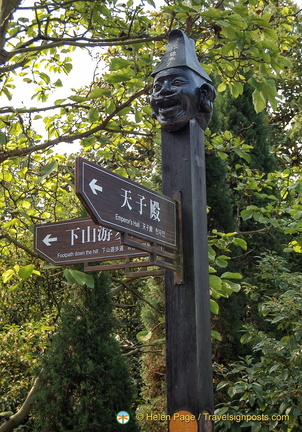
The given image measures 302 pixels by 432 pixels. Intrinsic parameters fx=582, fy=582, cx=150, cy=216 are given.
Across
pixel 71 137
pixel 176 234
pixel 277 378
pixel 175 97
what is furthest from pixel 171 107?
pixel 277 378

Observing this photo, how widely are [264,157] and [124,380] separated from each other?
4.57 metres

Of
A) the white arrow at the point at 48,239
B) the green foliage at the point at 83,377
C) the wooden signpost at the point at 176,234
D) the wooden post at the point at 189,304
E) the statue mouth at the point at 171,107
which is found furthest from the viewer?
the green foliage at the point at 83,377

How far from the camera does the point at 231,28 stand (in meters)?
3.84

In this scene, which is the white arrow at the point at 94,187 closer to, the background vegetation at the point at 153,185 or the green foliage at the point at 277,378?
the background vegetation at the point at 153,185

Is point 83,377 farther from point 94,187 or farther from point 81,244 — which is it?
point 94,187

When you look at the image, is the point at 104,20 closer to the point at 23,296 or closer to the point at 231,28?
the point at 231,28

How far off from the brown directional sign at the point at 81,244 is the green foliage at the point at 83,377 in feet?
7.70

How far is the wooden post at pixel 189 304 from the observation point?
297 centimetres

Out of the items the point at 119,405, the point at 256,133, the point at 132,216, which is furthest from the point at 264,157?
the point at 132,216

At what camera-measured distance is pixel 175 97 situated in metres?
3.26

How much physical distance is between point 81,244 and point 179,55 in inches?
48.8

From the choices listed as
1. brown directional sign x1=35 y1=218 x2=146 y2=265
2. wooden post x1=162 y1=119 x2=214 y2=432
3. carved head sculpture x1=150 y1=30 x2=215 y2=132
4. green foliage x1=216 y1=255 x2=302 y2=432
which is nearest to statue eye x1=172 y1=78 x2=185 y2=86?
carved head sculpture x1=150 y1=30 x2=215 y2=132

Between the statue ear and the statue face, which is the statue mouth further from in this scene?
the statue ear

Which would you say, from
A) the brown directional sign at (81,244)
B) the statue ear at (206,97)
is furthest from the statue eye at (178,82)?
the brown directional sign at (81,244)
